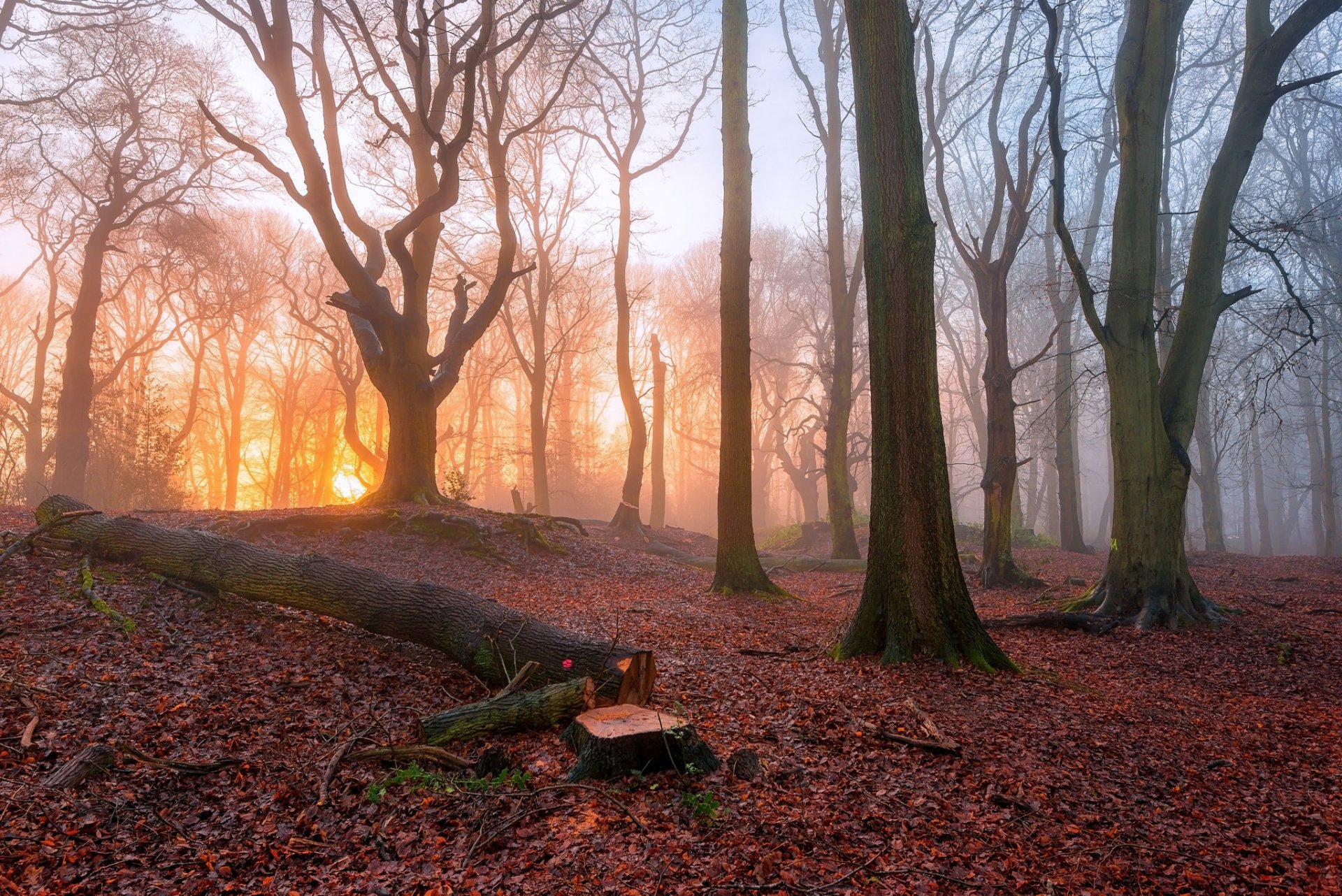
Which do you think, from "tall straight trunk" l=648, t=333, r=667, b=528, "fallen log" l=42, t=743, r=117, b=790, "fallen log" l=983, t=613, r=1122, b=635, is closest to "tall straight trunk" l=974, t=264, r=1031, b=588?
"fallen log" l=983, t=613, r=1122, b=635

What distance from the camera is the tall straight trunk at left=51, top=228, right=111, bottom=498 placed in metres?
16.3

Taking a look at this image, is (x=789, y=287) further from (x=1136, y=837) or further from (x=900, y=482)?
(x=1136, y=837)

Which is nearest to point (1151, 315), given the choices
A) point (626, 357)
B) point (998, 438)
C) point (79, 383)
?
point (998, 438)

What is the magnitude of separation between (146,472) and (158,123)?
29.2ft

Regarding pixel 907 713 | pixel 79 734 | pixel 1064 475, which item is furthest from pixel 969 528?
pixel 79 734

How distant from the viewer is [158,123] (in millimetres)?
17562

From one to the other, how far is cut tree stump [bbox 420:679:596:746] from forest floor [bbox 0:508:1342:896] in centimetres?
10

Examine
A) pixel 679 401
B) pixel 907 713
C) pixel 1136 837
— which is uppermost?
pixel 679 401

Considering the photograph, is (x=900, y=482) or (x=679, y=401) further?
(x=679, y=401)

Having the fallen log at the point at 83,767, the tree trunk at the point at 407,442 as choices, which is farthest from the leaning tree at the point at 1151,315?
the tree trunk at the point at 407,442

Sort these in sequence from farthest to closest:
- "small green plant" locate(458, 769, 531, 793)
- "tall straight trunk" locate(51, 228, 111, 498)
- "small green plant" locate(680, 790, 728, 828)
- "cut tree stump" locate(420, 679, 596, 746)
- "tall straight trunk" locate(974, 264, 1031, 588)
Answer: "tall straight trunk" locate(51, 228, 111, 498) → "tall straight trunk" locate(974, 264, 1031, 588) → "cut tree stump" locate(420, 679, 596, 746) → "small green plant" locate(458, 769, 531, 793) → "small green plant" locate(680, 790, 728, 828)

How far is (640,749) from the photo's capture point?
370cm

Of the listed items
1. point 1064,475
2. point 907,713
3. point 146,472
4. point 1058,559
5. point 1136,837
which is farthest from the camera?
point 146,472

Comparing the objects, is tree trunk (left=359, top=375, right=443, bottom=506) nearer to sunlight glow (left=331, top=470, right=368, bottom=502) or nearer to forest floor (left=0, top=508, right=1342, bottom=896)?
forest floor (left=0, top=508, right=1342, bottom=896)
